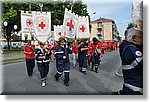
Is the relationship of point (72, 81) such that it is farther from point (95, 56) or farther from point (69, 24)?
point (69, 24)

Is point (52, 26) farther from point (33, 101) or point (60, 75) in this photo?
point (33, 101)

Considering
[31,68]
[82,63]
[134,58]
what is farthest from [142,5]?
[31,68]

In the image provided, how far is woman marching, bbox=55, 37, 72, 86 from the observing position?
2.51 m

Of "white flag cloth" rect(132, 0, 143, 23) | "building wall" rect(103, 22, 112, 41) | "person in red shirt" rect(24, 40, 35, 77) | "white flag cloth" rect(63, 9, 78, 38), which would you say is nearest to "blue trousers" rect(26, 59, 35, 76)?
"person in red shirt" rect(24, 40, 35, 77)

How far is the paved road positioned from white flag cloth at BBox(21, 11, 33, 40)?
1.10 ft

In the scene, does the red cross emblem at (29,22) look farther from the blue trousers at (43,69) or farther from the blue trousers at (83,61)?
the blue trousers at (83,61)

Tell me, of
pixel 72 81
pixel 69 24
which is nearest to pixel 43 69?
pixel 72 81

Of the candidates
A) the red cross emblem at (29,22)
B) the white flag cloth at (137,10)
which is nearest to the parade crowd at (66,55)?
the red cross emblem at (29,22)

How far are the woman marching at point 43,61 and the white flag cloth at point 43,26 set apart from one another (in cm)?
15

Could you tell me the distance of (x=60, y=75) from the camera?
255 cm

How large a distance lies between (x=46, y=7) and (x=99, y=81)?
37.2 inches

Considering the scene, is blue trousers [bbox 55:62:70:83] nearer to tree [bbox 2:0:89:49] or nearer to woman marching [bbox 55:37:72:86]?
woman marching [bbox 55:37:72:86]

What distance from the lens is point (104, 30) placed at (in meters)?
2.43

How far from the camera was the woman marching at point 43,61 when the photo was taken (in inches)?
99.7
